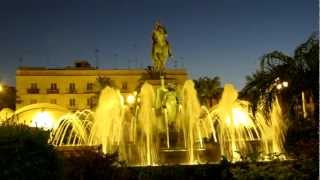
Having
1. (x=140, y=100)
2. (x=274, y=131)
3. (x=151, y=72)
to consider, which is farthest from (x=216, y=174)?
(x=151, y=72)

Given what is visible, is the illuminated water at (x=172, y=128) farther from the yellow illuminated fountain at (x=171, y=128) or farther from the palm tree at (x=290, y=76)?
the palm tree at (x=290, y=76)

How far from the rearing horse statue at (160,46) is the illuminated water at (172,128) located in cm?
340

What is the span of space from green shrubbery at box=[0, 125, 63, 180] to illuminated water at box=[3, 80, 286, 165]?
896cm

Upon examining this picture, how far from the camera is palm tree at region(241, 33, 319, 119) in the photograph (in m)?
11.9

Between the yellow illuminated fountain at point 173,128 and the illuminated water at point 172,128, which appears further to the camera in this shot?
the yellow illuminated fountain at point 173,128

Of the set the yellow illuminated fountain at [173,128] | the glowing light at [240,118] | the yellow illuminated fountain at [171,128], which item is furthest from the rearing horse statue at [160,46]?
the glowing light at [240,118]

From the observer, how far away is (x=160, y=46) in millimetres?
26031

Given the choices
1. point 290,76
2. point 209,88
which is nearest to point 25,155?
point 290,76

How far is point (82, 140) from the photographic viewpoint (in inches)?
893

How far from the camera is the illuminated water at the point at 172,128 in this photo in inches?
730

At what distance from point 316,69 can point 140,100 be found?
11402 mm

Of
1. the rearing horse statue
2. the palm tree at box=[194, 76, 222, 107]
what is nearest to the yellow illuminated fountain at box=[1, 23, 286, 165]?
the rearing horse statue

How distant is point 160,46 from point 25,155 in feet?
58.4

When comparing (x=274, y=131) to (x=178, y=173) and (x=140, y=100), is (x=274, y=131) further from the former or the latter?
(x=178, y=173)
